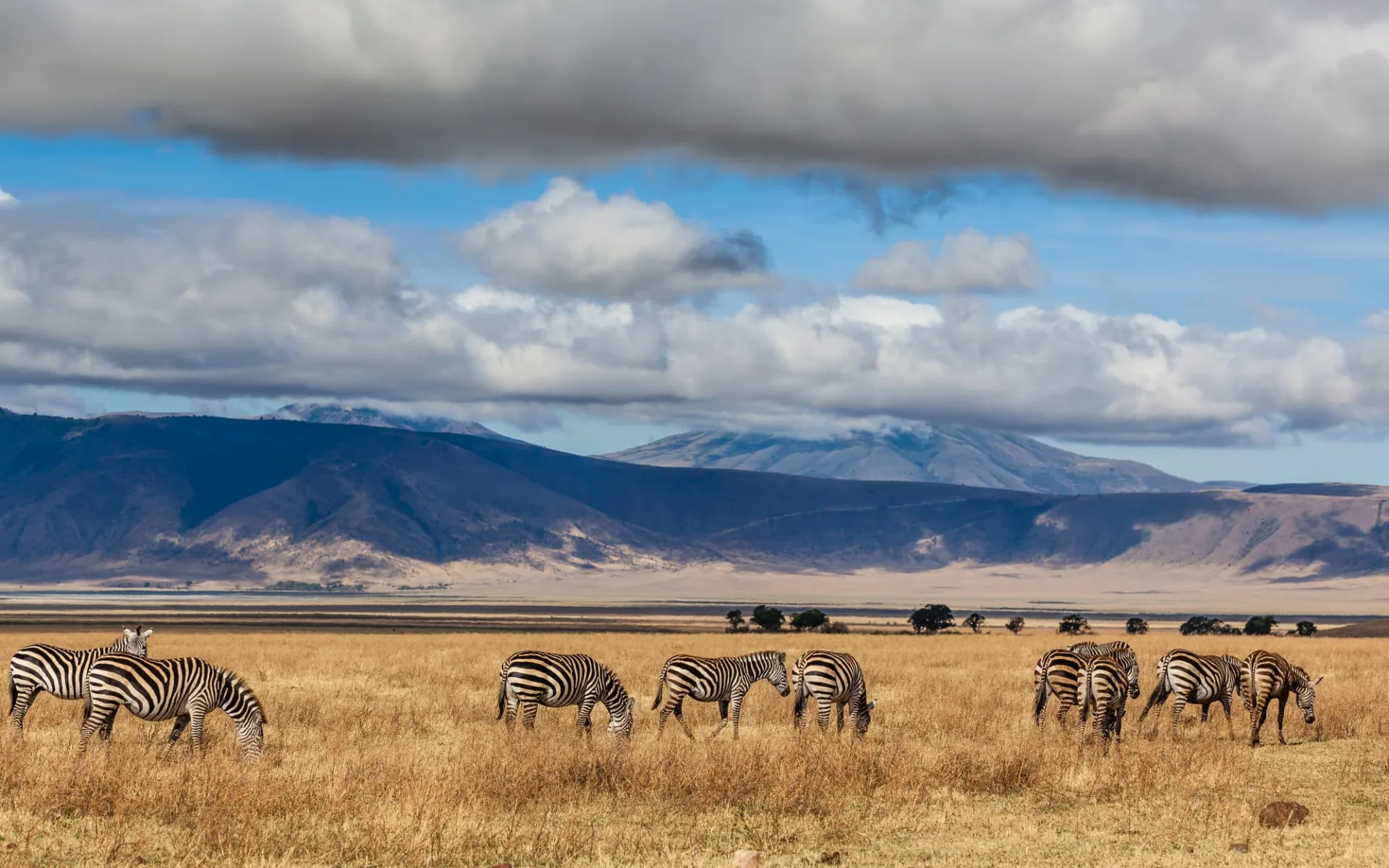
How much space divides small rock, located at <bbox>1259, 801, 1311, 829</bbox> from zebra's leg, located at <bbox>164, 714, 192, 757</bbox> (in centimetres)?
1536

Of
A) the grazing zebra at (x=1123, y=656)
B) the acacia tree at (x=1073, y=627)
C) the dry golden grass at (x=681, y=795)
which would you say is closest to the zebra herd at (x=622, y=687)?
the grazing zebra at (x=1123, y=656)

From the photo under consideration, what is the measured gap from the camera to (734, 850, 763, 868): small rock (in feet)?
50.9

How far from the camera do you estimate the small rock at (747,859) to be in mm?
15508

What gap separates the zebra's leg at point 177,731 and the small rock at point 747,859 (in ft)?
35.5

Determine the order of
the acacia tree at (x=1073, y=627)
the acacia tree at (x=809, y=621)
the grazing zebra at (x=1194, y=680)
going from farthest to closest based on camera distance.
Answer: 1. the acacia tree at (x=809, y=621)
2. the acacia tree at (x=1073, y=627)
3. the grazing zebra at (x=1194, y=680)

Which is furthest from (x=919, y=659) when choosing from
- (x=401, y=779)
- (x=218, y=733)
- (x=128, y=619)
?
(x=128, y=619)

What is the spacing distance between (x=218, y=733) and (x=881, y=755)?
11.5m

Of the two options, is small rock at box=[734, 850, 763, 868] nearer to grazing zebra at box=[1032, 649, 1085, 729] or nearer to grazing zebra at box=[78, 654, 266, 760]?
grazing zebra at box=[78, 654, 266, 760]

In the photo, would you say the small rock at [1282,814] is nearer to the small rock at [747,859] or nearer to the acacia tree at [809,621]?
the small rock at [747,859]

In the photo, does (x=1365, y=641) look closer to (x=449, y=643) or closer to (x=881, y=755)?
(x=449, y=643)

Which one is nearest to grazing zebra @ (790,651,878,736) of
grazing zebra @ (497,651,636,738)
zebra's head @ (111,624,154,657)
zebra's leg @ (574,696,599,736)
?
grazing zebra @ (497,651,636,738)

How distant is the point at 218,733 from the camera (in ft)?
85.0

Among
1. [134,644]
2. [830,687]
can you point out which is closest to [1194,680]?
[830,687]

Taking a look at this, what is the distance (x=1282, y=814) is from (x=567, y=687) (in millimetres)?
11575
